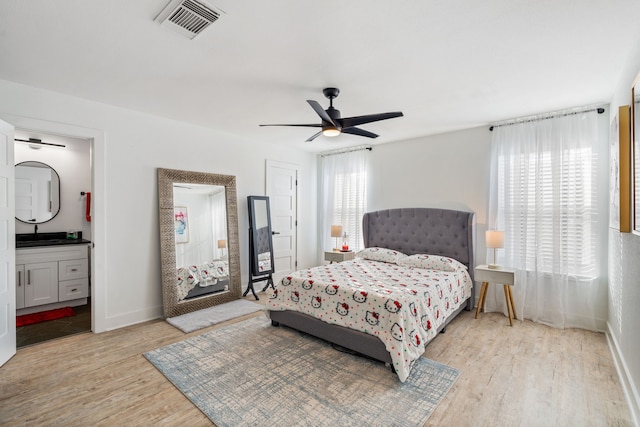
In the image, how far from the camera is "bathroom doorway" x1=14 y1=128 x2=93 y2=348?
12.9 ft

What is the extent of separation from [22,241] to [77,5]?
400 centimetres

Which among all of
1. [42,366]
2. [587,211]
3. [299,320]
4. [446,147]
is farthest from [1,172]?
[587,211]

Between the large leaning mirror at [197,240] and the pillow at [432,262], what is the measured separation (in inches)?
102

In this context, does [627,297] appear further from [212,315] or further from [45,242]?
[45,242]

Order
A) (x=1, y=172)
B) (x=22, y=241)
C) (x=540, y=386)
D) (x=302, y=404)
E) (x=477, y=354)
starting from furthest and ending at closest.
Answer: (x=22, y=241) → (x=477, y=354) → (x=1, y=172) → (x=540, y=386) → (x=302, y=404)

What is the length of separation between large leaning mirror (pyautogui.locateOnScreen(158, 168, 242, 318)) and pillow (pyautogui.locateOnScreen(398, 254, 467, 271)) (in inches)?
102

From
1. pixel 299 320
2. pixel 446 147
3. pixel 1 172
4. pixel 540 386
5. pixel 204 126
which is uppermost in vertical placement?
pixel 204 126

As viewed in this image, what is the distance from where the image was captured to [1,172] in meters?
2.67

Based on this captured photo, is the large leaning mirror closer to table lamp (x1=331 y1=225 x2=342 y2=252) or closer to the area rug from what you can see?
the area rug

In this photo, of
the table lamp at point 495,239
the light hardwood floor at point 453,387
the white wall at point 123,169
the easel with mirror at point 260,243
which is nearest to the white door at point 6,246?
the light hardwood floor at point 453,387

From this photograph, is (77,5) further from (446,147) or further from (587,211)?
(587,211)

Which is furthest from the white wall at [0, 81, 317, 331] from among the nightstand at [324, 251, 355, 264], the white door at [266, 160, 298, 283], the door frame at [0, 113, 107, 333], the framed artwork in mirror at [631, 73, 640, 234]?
the framed artwork in mirror at [631, 73, 640, 234]

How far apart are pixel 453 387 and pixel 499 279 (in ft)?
5.88

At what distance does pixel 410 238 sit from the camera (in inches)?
188
